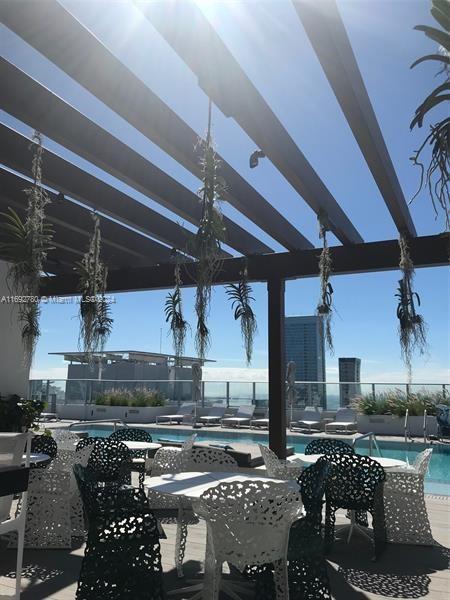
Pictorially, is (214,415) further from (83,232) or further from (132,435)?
(83,232)

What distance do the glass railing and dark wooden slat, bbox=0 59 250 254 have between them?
7.28m

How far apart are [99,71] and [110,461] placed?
3038 mm

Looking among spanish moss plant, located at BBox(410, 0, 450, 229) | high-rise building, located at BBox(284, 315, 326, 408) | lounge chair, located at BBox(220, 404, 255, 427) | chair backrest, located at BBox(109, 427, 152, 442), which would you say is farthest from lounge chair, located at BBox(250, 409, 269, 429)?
spanish moss plant, located at BBox(410, 0, 450, 229)

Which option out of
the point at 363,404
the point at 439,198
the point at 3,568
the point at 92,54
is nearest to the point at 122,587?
the point at 3,568

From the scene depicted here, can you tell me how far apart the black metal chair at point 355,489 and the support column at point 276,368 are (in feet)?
7.45

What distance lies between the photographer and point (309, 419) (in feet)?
39.5

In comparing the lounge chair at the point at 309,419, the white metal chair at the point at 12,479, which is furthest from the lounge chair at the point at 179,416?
the white metal chair at the point at 12,479

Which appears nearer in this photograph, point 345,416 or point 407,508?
point 407,508

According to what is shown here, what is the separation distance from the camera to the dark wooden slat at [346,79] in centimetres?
240

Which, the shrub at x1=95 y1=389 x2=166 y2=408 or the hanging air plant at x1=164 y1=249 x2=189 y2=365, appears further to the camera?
the shrub at x1=95 y1=389 x2=166 y2=408

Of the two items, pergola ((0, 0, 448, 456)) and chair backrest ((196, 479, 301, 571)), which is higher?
pergola ((0, 0, 448, 456))

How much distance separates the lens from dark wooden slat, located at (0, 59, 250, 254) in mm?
3074

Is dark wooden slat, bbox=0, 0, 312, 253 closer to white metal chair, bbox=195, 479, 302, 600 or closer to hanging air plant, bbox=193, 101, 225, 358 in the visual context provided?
hanging air plant, bbox=193, 101, 225, 358

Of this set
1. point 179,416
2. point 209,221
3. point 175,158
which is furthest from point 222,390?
point 209,221
